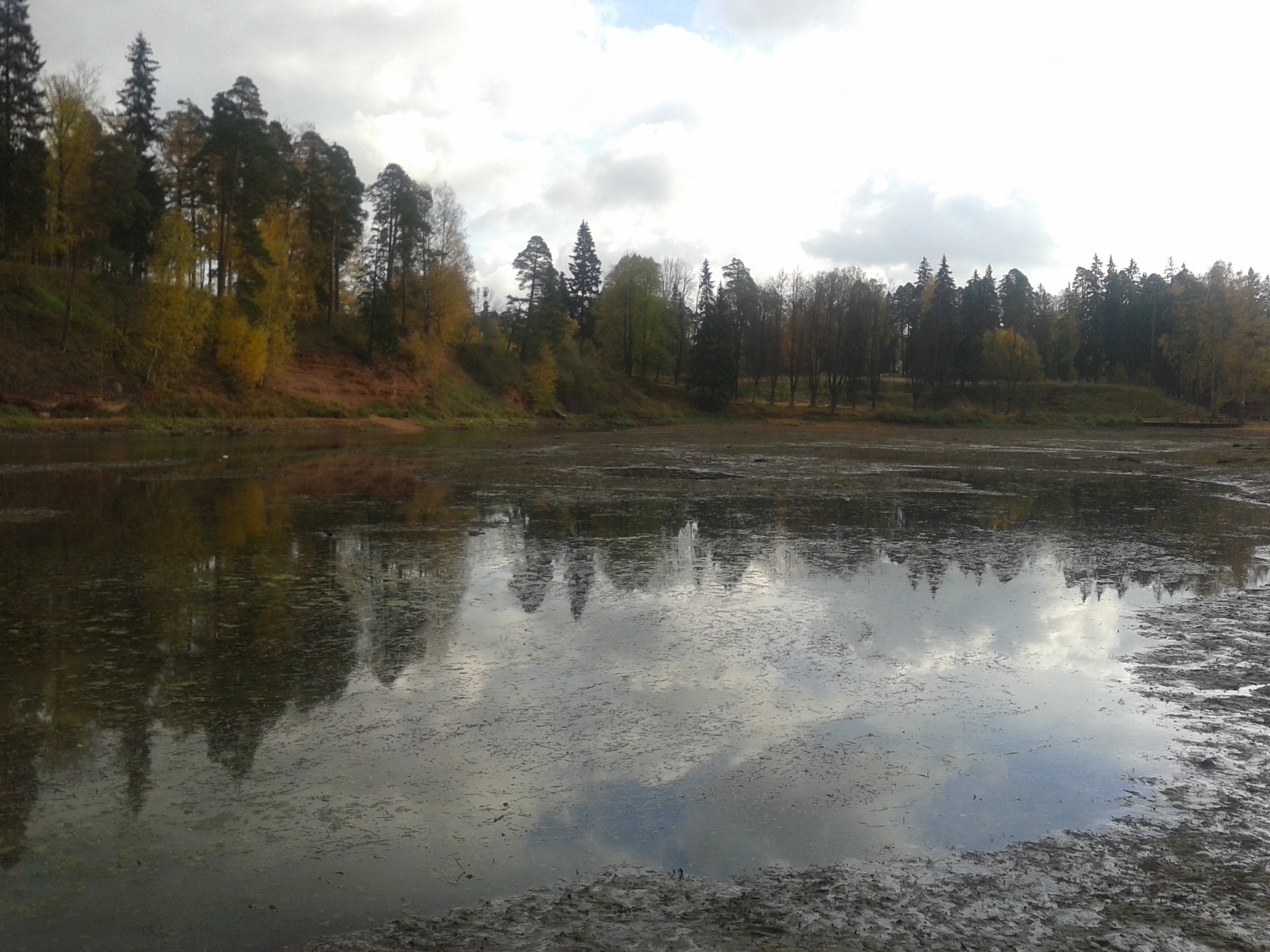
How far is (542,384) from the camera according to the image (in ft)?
224

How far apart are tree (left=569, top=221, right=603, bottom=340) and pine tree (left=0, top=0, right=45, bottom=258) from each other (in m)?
55.1

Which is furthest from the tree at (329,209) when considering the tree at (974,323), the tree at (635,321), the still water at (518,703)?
the tree at (974,323)

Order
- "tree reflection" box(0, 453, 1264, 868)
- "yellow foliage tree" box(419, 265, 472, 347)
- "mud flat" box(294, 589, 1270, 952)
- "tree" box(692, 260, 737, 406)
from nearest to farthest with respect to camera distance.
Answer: "mud flat" box(294, 589, 1270, 952)
"tree reflection" box(0, 453, 1264, 868)
"yellow foliage tree" box(419, 265, 472, 347)
"tree" box(692, 260, 737, 406)

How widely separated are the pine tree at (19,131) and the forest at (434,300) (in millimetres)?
113

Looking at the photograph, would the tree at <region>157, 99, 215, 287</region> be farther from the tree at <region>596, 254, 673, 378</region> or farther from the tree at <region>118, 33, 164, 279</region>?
the tree at <region>596, 254, 673, 378</region>

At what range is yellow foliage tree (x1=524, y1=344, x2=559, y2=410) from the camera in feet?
224

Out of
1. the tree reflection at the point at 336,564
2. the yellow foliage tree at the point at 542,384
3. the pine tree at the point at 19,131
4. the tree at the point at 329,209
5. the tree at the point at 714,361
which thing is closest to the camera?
the tree reflection at the point at 336,564

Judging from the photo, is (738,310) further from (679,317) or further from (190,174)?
(190,174)

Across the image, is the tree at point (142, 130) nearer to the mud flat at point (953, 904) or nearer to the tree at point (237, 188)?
the tree at point (237, 188)

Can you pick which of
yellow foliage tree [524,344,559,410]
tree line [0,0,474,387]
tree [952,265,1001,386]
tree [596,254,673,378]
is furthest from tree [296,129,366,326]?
tree [952,265,1001,386]

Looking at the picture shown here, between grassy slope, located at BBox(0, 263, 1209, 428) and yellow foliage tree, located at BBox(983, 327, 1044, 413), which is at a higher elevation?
yellow foliage tree, located at BBox(983, 327, 1044, 413)

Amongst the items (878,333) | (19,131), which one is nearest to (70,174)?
(19,131)

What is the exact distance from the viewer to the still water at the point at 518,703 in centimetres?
469

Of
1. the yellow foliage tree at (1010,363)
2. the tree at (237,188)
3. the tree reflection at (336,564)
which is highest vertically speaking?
the tree at (237,188)
